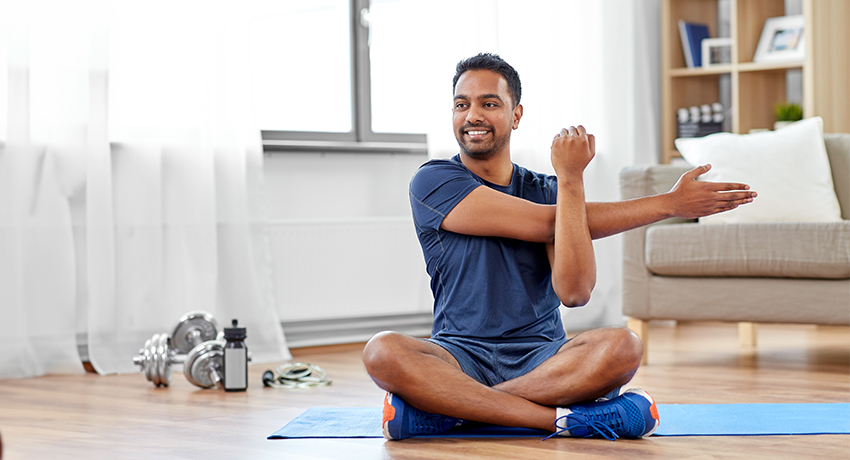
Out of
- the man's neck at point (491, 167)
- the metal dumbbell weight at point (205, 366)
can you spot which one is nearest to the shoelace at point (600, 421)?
the man's neck at point (491, 167)

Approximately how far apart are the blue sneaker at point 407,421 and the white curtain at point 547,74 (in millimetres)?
2196

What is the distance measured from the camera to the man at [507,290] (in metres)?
1.93

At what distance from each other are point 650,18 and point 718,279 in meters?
2.28

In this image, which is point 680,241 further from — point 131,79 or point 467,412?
point 131,79

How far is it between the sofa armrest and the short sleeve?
133 centimetres

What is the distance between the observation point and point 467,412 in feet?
6.38

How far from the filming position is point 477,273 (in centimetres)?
204

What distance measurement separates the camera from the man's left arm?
6.27 ft

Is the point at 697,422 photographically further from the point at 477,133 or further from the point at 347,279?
the point at 347,279

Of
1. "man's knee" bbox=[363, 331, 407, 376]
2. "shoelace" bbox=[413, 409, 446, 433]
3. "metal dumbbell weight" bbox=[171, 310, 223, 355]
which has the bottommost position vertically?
"shoelace" bbox=[413, 409, 446, 433]

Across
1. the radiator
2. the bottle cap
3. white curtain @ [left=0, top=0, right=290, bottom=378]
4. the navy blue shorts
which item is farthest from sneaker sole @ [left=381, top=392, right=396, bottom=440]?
the radiator

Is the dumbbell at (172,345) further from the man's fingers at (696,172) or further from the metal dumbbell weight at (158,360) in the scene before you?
the man's fingers at (696,172)

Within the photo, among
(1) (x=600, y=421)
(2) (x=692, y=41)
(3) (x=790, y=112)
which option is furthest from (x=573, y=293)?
(2) (x=692, y=41)

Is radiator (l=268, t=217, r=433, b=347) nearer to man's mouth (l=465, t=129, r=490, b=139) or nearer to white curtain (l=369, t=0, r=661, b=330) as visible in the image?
white curtain (l=369, t=0, r=661, b=330)
